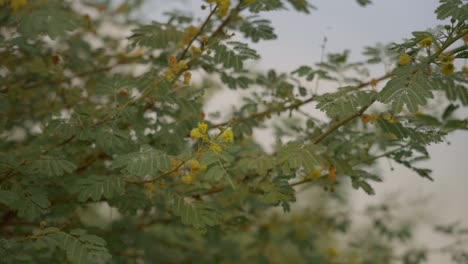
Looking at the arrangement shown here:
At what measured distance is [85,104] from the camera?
2.45 m

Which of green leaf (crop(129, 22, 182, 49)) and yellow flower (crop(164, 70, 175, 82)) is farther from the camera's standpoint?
green leaf (crop(129, 22, 182, 49))

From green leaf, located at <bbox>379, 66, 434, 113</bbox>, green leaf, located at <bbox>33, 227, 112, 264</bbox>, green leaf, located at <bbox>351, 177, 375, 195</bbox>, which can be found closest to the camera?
green leaf, located at <bbox>379, 66, 434, 113</bbox>

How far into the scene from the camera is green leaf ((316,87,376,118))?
Result: 154 centimetres

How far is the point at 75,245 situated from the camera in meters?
1.60

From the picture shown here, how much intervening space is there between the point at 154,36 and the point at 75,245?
1.12 m

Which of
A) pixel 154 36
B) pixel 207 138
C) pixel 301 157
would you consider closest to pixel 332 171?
pixel 301 157

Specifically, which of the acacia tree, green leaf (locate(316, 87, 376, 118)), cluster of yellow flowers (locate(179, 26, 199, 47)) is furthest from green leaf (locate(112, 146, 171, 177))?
cluster of yellow flowers (locate(179, 26, 199, 47))

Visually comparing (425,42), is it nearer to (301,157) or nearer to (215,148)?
(301,157)

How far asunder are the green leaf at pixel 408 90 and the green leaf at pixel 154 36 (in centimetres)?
115

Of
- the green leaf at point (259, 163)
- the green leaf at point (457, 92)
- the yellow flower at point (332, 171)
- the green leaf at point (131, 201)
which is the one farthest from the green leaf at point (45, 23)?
the green leaf at point (457, 92)

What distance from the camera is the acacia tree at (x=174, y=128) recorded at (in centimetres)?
159

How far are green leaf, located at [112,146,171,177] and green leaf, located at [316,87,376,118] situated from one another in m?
0.60

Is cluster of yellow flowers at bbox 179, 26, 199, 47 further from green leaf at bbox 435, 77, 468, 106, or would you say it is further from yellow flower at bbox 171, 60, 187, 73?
green leaf at bbox 435, 77, 468, 106

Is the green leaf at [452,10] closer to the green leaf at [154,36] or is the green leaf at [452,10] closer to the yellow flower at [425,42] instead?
the yellow flower at [425,42]
